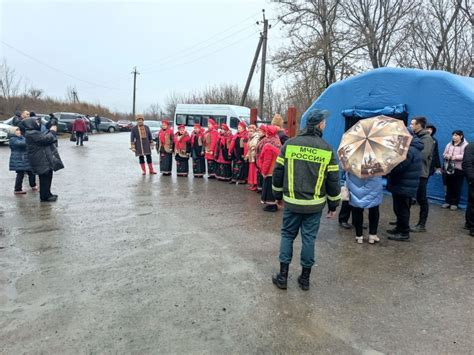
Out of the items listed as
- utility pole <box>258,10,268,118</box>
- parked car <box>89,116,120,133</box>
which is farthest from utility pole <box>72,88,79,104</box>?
utility pole <box>258,10,268,118</box>

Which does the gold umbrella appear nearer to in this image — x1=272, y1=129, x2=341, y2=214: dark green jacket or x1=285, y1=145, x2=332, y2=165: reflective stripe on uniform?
x1=272, y1=129, x2=341, y2=214: dark green jacket

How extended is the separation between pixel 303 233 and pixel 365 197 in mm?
1786

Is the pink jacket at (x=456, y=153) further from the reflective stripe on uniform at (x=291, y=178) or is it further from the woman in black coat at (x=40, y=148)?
the woman in black coat at (x=40, y=148)

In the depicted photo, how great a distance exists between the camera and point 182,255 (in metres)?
5.06

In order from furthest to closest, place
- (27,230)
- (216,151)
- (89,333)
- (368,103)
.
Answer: (216,151) < (368,103) < (27,230) < (89,333)

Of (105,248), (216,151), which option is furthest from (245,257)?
(216,151)

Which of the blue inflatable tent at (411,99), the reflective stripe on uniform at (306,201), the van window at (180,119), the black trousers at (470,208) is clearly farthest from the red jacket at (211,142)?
the van window at (180,119)

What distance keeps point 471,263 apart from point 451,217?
270cm

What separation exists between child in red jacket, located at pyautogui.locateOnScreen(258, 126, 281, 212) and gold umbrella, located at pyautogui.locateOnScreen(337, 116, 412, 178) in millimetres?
2184

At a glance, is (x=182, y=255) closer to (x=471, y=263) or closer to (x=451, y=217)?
(x=471, y=263)

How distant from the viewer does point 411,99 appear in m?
8.97

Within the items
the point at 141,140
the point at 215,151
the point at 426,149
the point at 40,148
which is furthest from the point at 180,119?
the point at 426,149

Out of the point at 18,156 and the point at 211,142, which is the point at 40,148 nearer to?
the point at 18,156

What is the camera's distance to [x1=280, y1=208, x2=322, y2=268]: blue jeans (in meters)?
4.07
